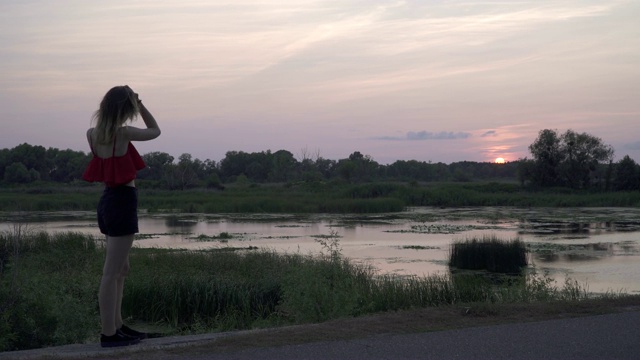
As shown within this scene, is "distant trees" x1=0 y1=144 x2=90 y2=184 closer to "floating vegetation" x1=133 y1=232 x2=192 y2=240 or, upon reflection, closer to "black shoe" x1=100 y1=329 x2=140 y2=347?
"floating vegetation" x1=133 y1=232 x2=192 y2=240

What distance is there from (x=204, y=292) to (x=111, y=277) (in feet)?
26.6

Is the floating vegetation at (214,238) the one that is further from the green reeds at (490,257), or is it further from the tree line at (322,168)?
the tree line at (322,168)

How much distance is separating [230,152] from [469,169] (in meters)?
50.1

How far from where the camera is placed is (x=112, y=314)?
6250 mm

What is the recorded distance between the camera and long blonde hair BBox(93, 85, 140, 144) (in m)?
6.27

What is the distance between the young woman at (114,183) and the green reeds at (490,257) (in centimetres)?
1726

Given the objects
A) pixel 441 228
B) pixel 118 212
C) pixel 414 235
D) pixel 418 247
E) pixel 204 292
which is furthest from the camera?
pixel 441 228

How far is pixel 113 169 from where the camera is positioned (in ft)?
20.5

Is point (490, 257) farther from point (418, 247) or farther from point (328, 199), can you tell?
point (328, 199)

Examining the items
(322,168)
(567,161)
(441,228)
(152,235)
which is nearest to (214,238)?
(152,235)

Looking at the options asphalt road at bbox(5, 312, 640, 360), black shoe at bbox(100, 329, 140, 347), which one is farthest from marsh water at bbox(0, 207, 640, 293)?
black shoe at bbox(100, 329, 140, 347)

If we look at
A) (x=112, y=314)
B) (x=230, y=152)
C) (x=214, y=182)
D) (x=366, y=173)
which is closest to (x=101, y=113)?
(x=112, y=314)

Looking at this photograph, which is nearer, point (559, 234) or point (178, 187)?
point (559, 234)

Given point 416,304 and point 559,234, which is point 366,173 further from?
point 416,304
